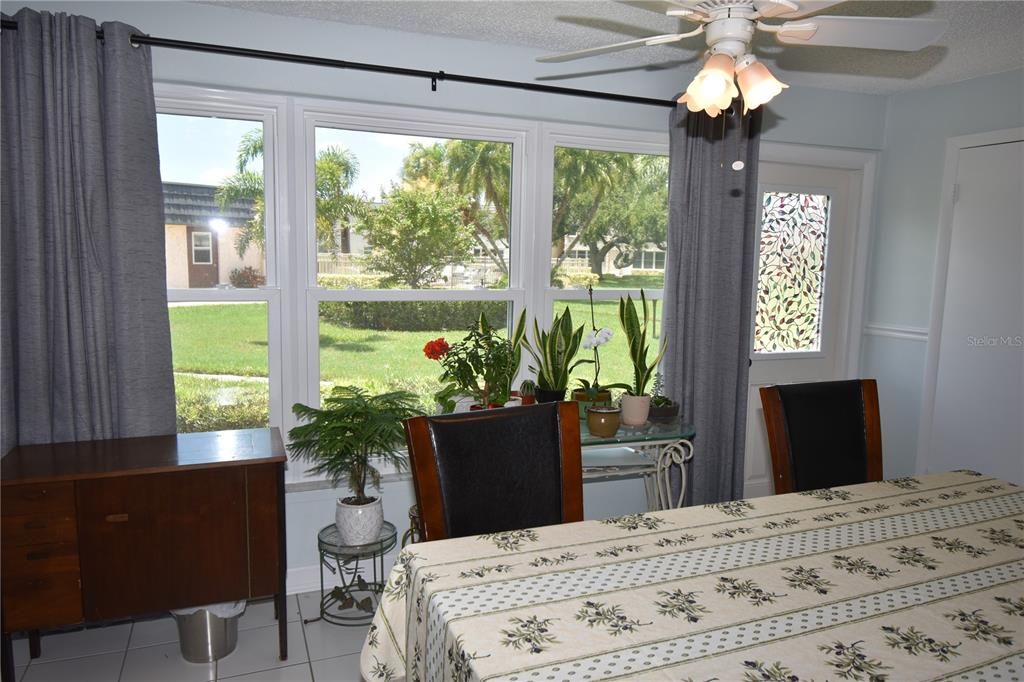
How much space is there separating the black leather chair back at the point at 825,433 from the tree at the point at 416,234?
153 centimetres

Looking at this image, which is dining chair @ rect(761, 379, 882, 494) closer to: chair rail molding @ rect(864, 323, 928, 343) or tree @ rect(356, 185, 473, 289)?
tree @ rect(356, 185, 473, 289)

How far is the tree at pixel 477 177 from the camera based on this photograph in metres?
2.83

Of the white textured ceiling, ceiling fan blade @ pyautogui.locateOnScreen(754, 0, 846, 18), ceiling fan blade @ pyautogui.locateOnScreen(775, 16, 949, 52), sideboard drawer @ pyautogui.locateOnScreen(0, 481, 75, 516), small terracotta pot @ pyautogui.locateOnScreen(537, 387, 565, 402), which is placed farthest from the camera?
small terracotta pot @ pyautogui.locateOnScreen(537, 387, 565, 402)

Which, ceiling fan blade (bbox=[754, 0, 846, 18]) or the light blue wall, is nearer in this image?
ceiling fan blade (bbox=[754, 0, 846, 18])

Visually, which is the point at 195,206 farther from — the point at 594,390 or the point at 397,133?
the point at 594,390

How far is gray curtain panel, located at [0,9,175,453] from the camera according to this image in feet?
6.91

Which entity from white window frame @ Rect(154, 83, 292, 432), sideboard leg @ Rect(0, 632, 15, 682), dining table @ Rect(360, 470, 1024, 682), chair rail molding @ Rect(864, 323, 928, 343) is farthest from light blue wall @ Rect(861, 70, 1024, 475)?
sideboard leg @ Rect(0, 632, 15, 682)

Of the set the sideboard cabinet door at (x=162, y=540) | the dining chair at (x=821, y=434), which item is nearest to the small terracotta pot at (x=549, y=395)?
the dining chair at (x=821, y=434)

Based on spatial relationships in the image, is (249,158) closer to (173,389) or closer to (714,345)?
(173,389)

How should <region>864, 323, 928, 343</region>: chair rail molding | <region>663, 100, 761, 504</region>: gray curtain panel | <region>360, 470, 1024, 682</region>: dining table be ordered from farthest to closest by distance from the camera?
<region>864, 323, 928, 343</region>: chair rail molding, <region>663, 100, 761, 504</region>: gray curtain panel, <region>360, 470, 1024, 682</region>: dining table

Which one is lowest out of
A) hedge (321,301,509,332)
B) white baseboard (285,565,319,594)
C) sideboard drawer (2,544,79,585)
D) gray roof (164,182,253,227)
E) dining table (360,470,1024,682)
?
white baseboard (285,565,319,594)

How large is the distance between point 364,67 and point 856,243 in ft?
9.07

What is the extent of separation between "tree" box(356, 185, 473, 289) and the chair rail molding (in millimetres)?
2331

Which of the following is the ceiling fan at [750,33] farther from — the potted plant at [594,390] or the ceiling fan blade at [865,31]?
the potted plant at [594,390]
